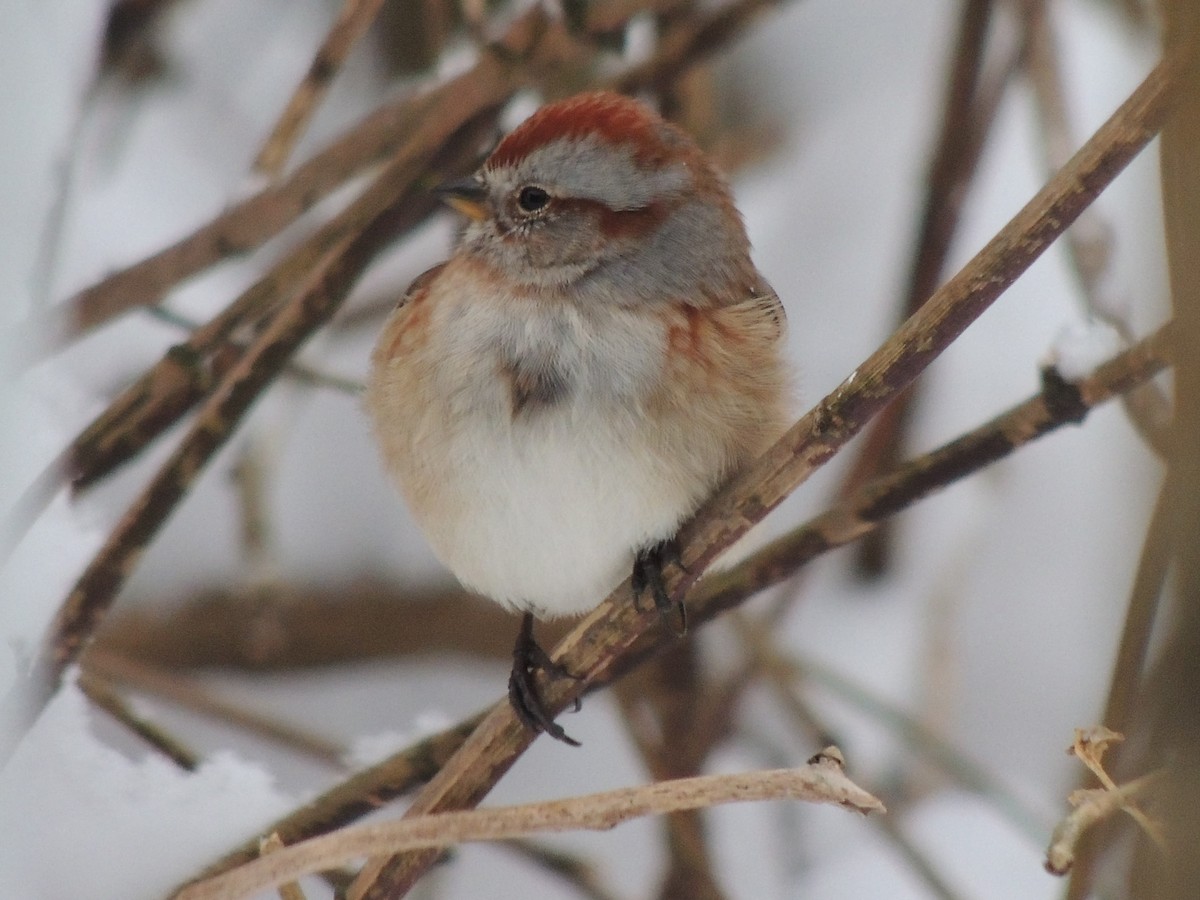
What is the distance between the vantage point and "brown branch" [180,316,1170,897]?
224 centimetres

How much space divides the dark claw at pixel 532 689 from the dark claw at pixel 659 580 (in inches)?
7.3

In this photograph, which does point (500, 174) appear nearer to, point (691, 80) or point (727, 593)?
point (727, 593)

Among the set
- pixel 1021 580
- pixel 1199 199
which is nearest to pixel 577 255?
pixel 1199 199

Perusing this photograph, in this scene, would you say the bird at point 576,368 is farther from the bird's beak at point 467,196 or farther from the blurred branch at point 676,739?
the blurred branch at point 676,739

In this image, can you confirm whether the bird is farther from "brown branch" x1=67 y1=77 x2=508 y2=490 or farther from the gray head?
"brown branch" x1=67 y1=77 x2=508 y2=490

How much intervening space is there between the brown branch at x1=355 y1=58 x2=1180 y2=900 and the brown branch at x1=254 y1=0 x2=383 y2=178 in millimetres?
1264

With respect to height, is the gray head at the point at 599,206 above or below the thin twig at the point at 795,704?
above

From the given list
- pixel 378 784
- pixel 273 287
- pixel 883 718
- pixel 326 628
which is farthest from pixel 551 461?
pixel 326 628

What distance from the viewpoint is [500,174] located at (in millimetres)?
2855

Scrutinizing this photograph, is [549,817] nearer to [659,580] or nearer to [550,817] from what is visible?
[550,817]

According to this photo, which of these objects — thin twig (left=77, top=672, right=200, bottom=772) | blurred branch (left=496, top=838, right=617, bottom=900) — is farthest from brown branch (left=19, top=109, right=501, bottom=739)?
blurred branch (left=496, top=838, right=617, bottom=900)

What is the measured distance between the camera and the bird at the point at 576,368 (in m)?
2.44

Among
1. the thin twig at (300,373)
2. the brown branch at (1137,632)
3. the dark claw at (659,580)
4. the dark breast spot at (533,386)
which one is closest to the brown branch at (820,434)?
the dark claw at (659,580)

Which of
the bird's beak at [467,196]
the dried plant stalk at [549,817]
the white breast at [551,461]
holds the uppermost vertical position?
the bird's beak at [467,196]
